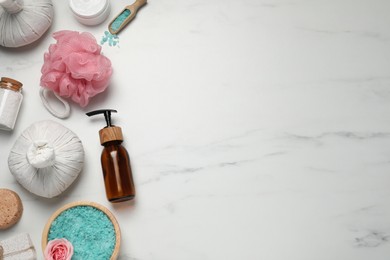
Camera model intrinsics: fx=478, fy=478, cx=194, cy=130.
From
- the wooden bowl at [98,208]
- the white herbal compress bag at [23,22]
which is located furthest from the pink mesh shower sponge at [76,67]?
the wooden bowl at [98,208]

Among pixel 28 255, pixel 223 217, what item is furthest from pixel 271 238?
pixel 28 255

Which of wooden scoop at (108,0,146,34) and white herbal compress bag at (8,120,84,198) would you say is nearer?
white herbal compress bag at (8,120,84,198)

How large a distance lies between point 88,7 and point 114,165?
13.9 inches

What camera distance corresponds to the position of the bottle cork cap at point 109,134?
0.96 meters

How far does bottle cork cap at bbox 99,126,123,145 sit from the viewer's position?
3.16ft

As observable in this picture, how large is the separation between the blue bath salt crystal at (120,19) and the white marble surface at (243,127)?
24mm

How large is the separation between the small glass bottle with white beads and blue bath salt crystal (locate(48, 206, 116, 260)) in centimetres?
22

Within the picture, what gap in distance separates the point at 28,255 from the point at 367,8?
2.95ft

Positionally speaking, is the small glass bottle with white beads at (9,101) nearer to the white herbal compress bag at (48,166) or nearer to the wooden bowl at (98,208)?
the white herbal compress bag at (48,166)

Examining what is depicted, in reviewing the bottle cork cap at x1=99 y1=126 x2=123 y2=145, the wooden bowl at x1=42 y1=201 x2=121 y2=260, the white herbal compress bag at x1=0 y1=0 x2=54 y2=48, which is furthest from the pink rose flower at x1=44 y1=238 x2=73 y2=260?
the white herbal compress bag at x1=0 y1=0 x2=54 y2=48

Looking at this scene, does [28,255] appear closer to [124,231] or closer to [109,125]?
[124,231]

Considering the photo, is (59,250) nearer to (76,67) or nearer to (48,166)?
(48,166)

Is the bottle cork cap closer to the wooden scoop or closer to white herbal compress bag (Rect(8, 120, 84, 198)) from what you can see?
white herbal compress bag (Rect(8, 120, 84, 198))

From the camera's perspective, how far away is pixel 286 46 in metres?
1.07
